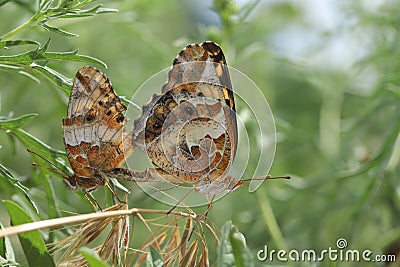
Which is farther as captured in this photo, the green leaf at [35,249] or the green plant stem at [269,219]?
the green plant stem at [269,219]

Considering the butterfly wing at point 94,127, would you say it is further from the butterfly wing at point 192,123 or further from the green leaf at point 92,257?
the green leaf at point 92,257

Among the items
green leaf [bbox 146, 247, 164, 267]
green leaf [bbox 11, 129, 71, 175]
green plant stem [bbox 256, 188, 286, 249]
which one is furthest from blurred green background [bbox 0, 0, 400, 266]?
green leaf [bbox 146, 247, 164, 267]

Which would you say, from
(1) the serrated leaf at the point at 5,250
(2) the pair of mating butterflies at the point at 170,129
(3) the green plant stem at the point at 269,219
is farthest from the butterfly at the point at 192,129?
(3) the green plant stem at the point at 269,219

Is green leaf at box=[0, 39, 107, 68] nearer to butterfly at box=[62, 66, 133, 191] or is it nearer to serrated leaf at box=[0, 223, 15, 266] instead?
butterfly at box=[62, 66, 133, 191]

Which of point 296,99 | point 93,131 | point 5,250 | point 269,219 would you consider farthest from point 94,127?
point 296,99

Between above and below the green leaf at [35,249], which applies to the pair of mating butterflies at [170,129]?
above

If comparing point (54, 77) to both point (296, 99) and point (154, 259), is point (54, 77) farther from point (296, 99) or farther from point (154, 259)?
point (296, 99)
